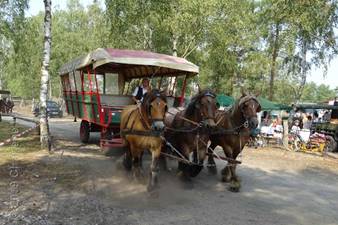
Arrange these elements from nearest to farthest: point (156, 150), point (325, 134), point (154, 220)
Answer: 1. point (154, 220)
2. point (156, 150)
3. point (325, 134)

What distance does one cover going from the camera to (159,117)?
7926mm

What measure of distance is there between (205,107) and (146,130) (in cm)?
128

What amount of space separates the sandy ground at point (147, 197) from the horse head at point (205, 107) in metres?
1.55

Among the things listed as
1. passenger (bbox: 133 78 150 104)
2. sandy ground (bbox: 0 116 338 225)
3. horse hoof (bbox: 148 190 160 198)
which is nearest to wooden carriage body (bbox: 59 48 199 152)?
passenger (bbox: 133 78 150 104)

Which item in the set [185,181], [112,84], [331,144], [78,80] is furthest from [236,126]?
[331,144]

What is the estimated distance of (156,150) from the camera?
8.18 m

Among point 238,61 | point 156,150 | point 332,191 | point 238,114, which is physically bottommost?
point 332,191

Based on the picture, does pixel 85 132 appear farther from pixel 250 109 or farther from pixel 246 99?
pixel 250 109

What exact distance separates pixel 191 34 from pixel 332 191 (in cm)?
1664

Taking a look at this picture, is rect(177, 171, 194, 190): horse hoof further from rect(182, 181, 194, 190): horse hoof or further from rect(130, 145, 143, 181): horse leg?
rect(130, 145, 143, 181): horse leg

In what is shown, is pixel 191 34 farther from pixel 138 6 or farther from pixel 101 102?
pixel 101 102

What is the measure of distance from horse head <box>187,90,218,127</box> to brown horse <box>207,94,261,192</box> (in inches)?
29.8

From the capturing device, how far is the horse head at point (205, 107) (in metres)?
8.25

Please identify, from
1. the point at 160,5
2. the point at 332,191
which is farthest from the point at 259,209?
the point at 160,5
